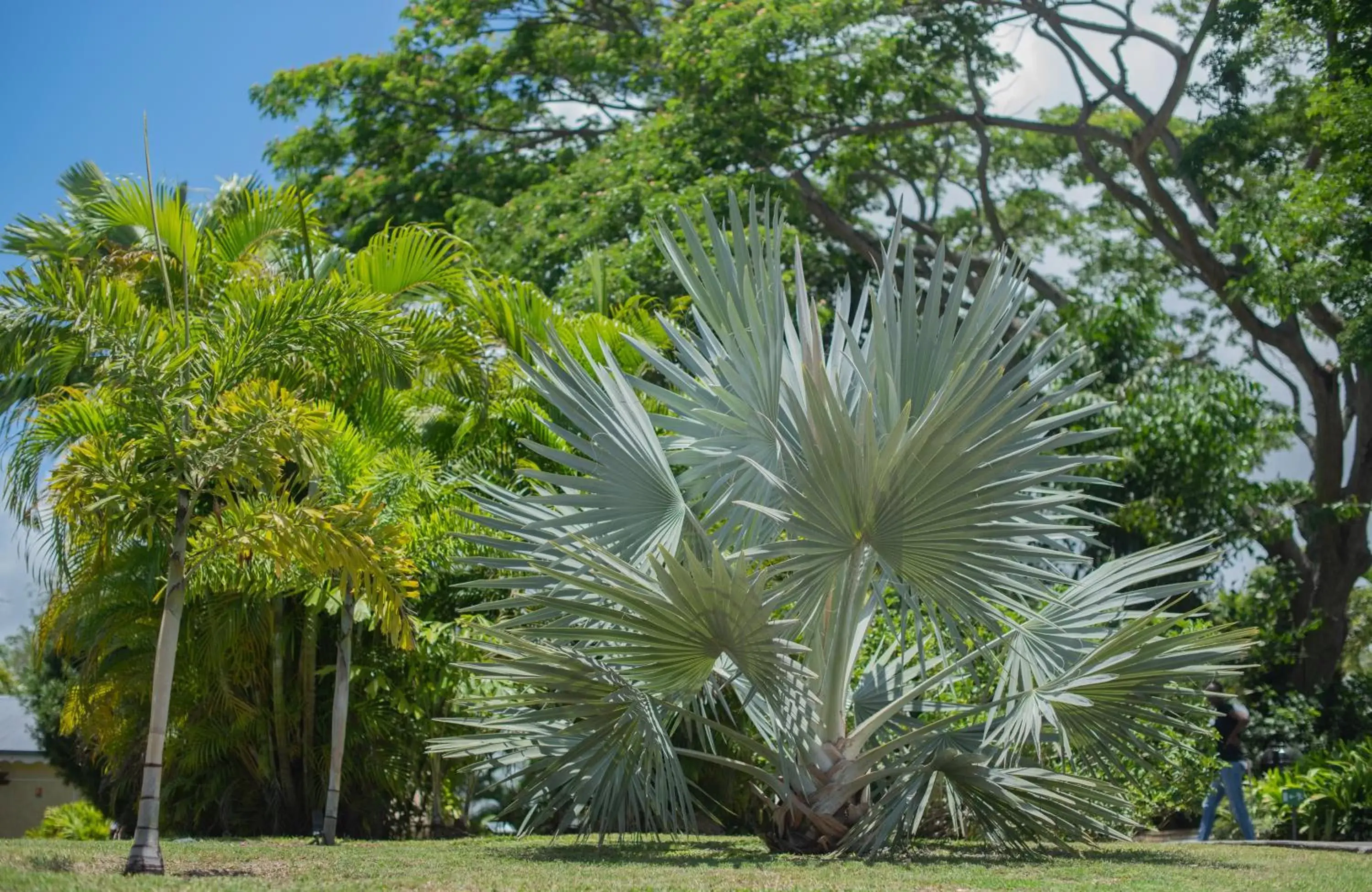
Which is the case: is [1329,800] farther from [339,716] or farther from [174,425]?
[174,425]

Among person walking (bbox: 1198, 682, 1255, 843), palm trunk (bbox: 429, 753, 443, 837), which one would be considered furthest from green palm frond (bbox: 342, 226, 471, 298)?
person walking (bbox: 1198, 682, 1255, 843)

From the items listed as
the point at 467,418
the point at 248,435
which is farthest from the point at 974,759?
the point at 467,418

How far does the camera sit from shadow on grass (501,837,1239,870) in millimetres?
7676

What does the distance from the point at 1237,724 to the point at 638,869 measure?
261 inches

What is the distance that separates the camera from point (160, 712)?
270 inches

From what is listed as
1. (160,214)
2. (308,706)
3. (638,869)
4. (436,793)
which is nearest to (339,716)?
(308,706)

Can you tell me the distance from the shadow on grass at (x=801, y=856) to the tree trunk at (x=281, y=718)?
3.35m

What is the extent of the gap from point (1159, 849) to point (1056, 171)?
52.2 ft

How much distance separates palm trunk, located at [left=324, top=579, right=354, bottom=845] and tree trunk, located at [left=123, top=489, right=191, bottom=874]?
2214 mm

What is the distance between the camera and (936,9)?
18.2 m

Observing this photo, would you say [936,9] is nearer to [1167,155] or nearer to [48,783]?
[1167,155]

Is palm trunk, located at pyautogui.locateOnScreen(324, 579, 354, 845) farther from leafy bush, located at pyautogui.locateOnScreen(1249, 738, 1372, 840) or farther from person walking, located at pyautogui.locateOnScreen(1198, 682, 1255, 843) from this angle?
leafy bush, located at pyautogui.locateOnScreen(1249, 738, 1372, 840)

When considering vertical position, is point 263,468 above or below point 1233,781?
above

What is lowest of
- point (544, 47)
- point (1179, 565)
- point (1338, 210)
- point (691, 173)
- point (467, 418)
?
point (1179, 565)
